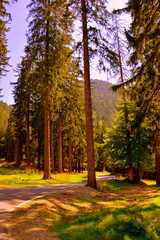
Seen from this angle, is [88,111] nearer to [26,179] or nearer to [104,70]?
[104,70]

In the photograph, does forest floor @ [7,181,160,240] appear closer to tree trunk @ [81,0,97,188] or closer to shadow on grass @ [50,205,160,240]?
shadow on grass @ [50,205,160,240]

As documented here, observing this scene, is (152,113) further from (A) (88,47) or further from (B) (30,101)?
(B) (30,101)

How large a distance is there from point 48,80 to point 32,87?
6.25 ft

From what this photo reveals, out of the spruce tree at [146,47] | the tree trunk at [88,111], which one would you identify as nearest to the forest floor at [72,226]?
the tree trunk at [88,111]

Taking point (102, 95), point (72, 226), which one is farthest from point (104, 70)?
point (72, 226)

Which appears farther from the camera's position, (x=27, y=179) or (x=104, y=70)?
(x=27, y=179)

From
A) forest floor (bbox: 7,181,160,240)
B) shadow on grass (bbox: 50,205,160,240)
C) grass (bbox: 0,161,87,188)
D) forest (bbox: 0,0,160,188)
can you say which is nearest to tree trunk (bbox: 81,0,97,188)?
forest (bbox: 0,0,160,188)

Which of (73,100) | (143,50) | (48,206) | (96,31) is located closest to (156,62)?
(143,50)

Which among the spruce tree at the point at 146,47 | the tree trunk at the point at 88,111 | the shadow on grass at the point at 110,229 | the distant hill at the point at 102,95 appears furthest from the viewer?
the distant hill at the point at 102,95

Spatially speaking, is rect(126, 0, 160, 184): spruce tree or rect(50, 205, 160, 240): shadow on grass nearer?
rect(50, 205, 160, 240): shadow on grass

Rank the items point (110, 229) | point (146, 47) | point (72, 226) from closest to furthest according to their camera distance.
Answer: point (110, 229)
point (72, 226)
point (146, 47)

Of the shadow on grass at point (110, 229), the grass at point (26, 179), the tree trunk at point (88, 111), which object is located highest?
the tree trunk at point (88, 111)

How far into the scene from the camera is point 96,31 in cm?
1348

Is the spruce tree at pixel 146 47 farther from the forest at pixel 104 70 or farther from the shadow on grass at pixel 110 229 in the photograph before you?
the shadow on grass at pixel 110 229
